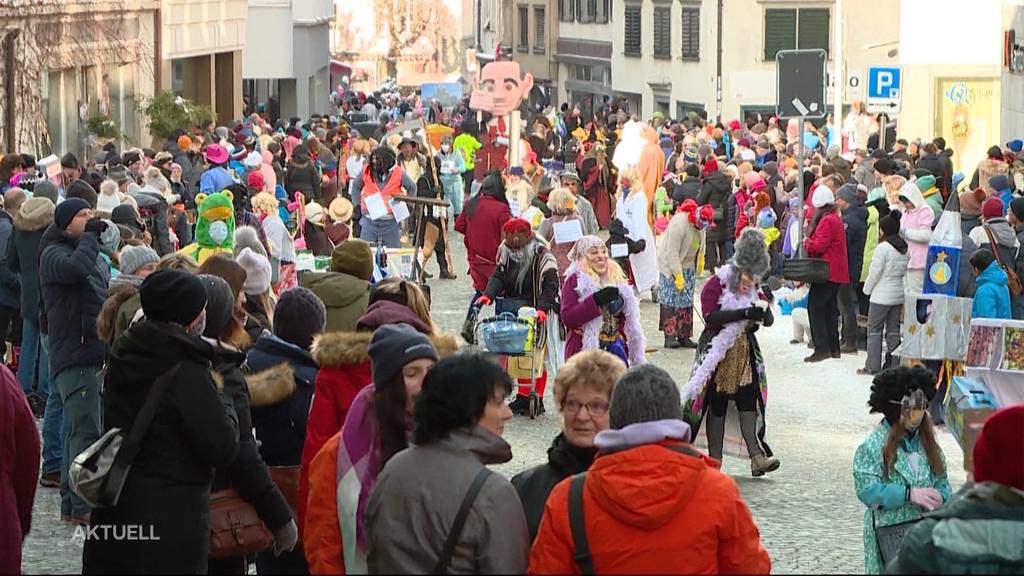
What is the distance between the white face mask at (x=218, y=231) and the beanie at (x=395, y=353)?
727cm

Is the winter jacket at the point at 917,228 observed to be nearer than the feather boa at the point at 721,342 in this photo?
No

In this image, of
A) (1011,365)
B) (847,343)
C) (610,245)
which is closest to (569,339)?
(1011,365)

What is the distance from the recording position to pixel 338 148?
126 ft

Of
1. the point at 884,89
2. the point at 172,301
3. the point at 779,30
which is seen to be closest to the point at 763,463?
the point at 172,301

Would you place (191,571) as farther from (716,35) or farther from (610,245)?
(716,35)

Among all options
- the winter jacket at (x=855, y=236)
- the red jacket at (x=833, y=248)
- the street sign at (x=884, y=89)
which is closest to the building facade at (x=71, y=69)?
the street sign at (x=884, y=89)

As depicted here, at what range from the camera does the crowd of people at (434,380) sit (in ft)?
18.5

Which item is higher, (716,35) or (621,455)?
(716,35)

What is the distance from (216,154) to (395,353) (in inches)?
804

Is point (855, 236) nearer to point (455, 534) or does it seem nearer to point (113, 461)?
point (113, 461)

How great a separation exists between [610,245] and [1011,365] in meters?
8.99

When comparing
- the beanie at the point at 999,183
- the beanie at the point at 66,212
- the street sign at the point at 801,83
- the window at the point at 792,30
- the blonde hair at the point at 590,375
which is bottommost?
the blonde hair at the point at 590,375

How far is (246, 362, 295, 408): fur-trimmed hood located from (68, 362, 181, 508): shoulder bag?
1321mm

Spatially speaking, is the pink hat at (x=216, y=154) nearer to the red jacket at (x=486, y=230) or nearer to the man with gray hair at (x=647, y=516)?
the red jacket at (x=486, y=230)
